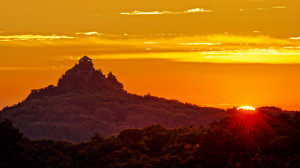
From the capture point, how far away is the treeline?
83.1m

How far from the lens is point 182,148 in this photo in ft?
291

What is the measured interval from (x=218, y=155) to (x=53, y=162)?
1666 cm

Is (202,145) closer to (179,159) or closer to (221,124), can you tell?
(179,159)

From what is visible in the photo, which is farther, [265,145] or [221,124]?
[221,124]

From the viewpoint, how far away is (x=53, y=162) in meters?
89.2

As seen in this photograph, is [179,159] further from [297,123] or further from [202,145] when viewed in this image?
[297,123]

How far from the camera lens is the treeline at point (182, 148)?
83125 millimetres

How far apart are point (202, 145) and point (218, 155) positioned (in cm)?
245

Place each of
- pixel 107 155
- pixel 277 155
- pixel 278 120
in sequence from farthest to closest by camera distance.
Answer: pixel 278 120 → pixel 107 155 → pixel 277 155

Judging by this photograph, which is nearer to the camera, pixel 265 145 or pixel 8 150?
pixel 265 145

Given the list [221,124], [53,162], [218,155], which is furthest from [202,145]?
[53,162]

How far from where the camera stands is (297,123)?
298ft

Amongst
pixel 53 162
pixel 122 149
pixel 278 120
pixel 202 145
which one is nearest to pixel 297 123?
pixel 278 120

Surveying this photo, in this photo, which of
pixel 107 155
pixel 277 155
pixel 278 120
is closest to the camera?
pixel 277 155
